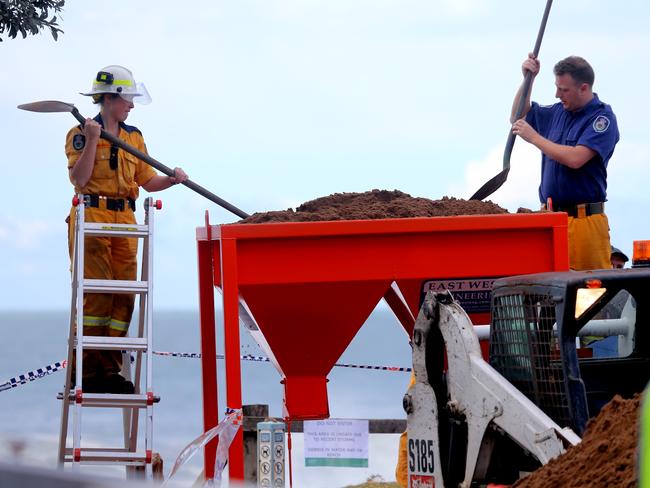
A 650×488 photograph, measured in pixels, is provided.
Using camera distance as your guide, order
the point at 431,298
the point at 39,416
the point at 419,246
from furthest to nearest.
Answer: the point at 39,416 → the point at 419,246 → the point at 431,298

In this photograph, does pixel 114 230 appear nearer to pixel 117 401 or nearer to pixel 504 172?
pixel 117 401

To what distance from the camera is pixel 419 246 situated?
646 cm

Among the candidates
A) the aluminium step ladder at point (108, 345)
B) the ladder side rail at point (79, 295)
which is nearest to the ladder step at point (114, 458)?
the aluminium step ladder at point (108, 345)

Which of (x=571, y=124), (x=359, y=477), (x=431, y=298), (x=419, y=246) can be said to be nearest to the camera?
(x=431, y=298)

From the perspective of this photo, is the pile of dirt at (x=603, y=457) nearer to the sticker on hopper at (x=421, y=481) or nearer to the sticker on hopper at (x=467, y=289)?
the sticker on hopper at (x=421, y=481)

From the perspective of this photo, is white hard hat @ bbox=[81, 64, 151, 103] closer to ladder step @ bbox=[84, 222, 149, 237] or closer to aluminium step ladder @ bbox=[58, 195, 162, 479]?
aluminium step ladder @ bbox=[58, 195, 162, 479]

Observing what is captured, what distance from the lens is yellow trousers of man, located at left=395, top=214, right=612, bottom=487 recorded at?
294 inches

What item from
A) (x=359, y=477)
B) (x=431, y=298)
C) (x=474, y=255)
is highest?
(x=474, y=255)

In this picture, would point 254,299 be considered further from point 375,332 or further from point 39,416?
point 375,332

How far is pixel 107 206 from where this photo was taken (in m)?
7.95

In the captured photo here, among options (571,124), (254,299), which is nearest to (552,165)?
(571,124)

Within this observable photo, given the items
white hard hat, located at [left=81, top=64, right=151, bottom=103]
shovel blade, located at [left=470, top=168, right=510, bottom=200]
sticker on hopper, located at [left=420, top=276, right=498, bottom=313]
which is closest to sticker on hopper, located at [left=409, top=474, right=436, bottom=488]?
sticker on hopper, located at [left=420, top=276, right=498, bottom=313]

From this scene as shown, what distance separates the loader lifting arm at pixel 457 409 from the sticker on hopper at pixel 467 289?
1405mm

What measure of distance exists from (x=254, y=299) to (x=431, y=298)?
5.55ft
